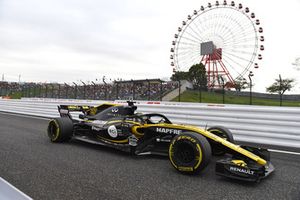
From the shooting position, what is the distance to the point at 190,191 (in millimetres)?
3289

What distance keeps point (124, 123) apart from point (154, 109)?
4.32m

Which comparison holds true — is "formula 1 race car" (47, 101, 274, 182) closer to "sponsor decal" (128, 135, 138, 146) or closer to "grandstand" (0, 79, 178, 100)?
"sponsor decal" (128, 135, 138, 146)

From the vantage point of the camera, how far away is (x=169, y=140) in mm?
4609

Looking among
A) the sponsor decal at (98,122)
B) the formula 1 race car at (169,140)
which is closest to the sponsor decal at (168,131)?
the formula 1 race car at (169,140)

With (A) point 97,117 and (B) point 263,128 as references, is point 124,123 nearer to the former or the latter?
(A) point 97,117

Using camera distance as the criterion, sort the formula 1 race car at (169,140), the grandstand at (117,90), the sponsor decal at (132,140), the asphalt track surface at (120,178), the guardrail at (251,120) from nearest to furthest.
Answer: the asphalt track surface at (120,178)
the formula 1 race car at (169,140)
the sponsor decal at (132,140)
the guardrail at (251,120)
the grandstand at (117,90)

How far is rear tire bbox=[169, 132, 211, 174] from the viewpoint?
376 centimetres

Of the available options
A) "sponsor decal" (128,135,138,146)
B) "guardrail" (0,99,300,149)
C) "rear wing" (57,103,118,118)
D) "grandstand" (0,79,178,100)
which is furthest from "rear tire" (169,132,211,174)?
"grandstand" (0,79,178,100)

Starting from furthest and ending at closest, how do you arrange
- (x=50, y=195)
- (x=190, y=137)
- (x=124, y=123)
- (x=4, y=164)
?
(x=124, y=123)
(x=4, y=164)
(x=190, y=137)
(x=50, y=195)

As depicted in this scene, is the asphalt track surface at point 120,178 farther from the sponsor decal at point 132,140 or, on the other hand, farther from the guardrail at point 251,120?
the guardrail at point 251,120

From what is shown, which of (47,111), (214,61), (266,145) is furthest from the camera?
(214,61)

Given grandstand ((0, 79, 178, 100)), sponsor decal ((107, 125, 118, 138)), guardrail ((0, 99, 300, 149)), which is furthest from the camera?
grandstand ((0, 79, 178, 100))

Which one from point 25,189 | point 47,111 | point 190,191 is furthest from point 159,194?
point 47,111

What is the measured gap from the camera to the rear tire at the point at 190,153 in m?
3.76
